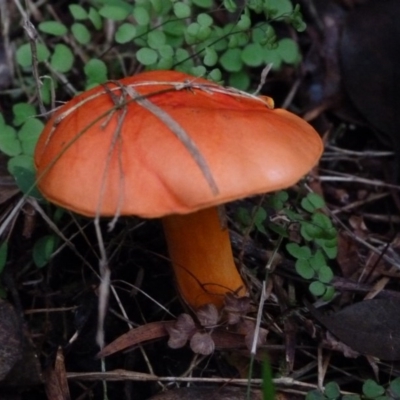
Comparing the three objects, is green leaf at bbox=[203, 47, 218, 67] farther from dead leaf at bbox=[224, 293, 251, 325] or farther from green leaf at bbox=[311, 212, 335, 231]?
dead leaf at bbox=[224, 293, 251, 325]

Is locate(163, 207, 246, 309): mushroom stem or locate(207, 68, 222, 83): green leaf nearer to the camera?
locate(163, 207, 246, 309): mushroom stem

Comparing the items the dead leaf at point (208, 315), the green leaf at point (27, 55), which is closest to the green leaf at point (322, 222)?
the dead leaf at point (208, 315)

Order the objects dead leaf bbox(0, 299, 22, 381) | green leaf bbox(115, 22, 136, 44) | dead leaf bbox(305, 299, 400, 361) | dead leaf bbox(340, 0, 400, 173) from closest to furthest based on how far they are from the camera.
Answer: dead leaf bbox(0, 299, 22, 381) < dead leaf bbox(305, 299, 400, 361) < green leaf bbox(115, 22, 136, 44) < dead leaf bbox(340, 0, 400, 173)

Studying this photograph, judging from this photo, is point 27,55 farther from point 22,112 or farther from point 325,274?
point 325,274

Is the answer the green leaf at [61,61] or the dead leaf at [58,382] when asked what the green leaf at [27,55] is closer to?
the green leaf at [61,61]

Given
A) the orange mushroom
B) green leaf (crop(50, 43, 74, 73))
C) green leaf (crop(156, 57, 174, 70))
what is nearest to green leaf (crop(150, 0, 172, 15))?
green leaf (crop(156, 57, 174, 70))

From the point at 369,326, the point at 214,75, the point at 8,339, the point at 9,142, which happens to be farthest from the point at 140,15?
the point at 369,326
